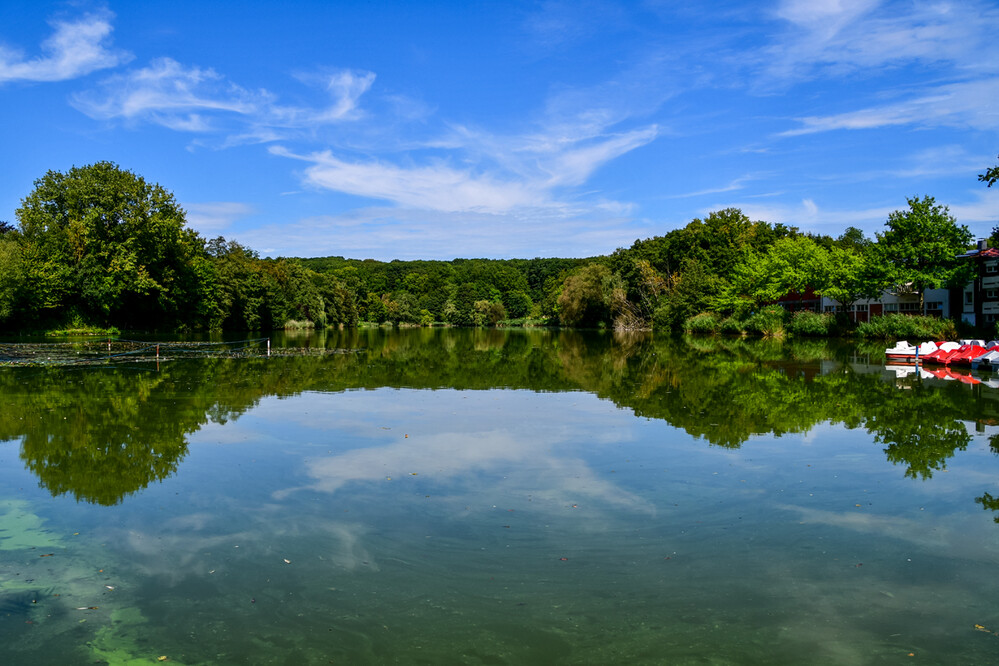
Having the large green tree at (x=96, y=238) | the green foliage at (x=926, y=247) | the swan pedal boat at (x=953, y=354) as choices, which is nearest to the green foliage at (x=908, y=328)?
the green foliage at (x=926, y=247)

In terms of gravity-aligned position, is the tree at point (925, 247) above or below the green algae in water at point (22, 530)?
above

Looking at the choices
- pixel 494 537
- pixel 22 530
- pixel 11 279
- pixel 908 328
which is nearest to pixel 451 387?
pixel 494 537

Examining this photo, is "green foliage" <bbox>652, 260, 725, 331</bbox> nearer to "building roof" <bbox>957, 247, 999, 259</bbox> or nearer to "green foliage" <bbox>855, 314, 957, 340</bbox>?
"green foliage" <bbox>855, 314, 957, 340</bbox>

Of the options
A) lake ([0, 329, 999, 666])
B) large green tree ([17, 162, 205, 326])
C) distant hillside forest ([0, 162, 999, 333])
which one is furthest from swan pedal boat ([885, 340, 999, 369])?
large green tree ([17, 162, 205, 326])

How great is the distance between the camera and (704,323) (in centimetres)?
5975

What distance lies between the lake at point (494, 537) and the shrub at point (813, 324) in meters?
38.4

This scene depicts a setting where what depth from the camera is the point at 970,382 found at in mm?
19344

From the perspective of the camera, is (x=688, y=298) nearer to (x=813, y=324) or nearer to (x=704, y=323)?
(x=704, y=323)

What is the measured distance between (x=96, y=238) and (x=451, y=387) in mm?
42926

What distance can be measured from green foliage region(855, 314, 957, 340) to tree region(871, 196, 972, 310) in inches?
109

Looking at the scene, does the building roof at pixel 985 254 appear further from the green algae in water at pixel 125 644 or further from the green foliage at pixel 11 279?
the green foliage at pixel 11 279

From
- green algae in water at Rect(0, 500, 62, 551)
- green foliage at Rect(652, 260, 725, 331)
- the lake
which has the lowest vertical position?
the lake

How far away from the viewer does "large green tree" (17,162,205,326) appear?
48469 millimetres

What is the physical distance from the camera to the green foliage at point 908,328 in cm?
3715
